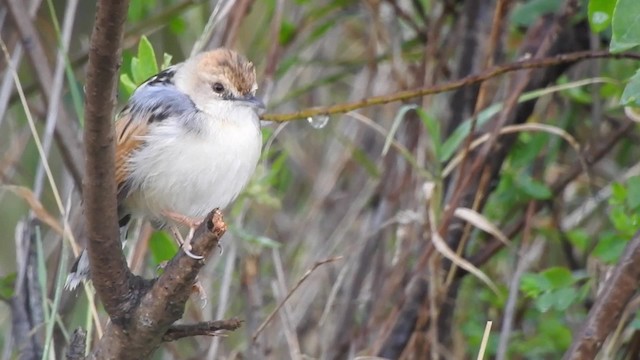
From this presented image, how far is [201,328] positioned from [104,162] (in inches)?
20.7

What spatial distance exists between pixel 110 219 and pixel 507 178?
188 centimetres

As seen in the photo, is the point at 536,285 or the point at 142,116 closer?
the point at 142,116

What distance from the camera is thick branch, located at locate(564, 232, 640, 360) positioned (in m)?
2.76

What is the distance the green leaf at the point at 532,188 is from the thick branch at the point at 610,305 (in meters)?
0.85

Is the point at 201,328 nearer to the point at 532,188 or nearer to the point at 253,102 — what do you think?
the point at 253,102

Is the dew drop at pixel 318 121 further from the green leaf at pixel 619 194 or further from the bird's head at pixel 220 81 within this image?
the green leaf at pixel 619 194

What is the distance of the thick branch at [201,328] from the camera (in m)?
2.44

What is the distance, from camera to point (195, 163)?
2957 millimetres

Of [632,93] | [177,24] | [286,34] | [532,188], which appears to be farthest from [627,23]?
[177,24]

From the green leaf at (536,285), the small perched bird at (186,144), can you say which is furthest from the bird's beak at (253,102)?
Answer: the green leaf at (536,285)

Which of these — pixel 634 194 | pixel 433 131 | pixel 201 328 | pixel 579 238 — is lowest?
pixel 579 238

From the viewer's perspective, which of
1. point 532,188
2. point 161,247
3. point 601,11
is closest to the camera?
point 601,11

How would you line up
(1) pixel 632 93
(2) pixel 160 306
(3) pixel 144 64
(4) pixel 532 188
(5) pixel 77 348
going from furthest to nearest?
(4) pixel 532 188 → (3) pixel 144 64 → (5) pixel 77 348 → (1) pixel 632 93 → (2) pixel 160 306

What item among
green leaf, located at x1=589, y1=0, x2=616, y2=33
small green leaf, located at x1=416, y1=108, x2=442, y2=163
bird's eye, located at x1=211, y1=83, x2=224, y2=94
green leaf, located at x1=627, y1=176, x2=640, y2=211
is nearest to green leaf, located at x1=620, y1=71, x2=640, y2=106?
green leaf, located at x1=589, y1=0, x2=616, y2=33
